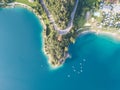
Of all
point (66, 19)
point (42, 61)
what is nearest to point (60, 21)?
point (66, 19)

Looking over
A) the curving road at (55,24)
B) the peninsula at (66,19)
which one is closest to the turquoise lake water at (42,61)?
the peninsula at (66,19)

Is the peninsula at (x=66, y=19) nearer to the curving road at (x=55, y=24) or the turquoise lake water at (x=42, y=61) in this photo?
the curving road at (x=55, y=24)

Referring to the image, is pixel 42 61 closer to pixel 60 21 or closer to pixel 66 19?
pixel 60 21

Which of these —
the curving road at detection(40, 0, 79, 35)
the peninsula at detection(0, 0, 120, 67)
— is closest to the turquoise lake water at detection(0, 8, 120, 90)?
the peninsula at detection(0, 0, 120, 67)

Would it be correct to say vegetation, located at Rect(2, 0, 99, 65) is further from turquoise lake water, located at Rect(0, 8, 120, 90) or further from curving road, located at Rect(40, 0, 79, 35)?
turquoise lake water, located at Rect(0, 8, 120, 90)

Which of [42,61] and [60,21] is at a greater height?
[60,21]

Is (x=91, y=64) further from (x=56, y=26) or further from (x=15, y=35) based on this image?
(x=15, y=35)
